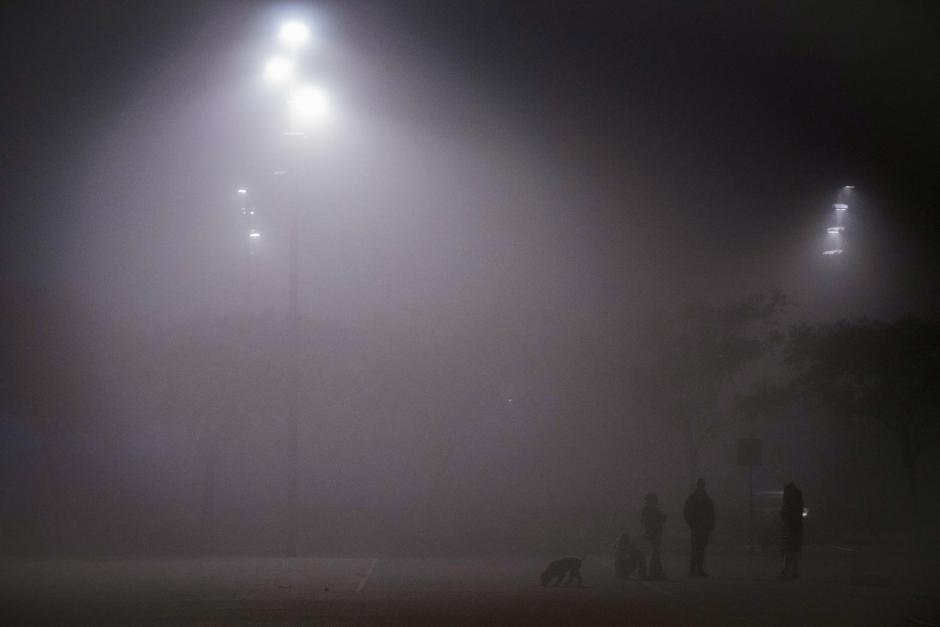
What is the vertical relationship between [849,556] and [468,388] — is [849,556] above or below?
below

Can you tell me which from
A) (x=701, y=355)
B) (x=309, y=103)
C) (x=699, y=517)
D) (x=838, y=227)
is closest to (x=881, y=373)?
(x=701, y=355)

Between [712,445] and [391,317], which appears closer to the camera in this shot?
[391,317]

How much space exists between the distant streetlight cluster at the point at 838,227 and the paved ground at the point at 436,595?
18309 mm

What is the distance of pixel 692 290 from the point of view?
150ft

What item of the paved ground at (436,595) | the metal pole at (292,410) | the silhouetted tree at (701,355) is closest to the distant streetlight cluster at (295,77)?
the metal pole at (292,410)

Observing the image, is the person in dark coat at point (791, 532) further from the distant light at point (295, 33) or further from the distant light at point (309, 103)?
the distant light at point (295, 33)

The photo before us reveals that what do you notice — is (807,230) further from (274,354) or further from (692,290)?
(274,354)

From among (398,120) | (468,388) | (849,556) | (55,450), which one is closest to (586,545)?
(849,556)

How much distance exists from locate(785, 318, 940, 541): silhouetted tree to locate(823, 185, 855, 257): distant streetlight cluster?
7079 mm

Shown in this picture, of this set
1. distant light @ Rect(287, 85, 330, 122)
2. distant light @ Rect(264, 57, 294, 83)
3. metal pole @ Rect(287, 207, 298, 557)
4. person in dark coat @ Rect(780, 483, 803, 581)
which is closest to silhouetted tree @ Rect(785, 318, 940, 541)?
person in dark coat @ Rect(780, 483, 803, 581)

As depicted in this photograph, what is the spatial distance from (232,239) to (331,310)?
5.19 m

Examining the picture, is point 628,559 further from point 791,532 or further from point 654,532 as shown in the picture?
point 791,532

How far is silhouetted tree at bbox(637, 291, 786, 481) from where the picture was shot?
3944cm

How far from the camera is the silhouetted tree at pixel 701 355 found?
39.4 meters
